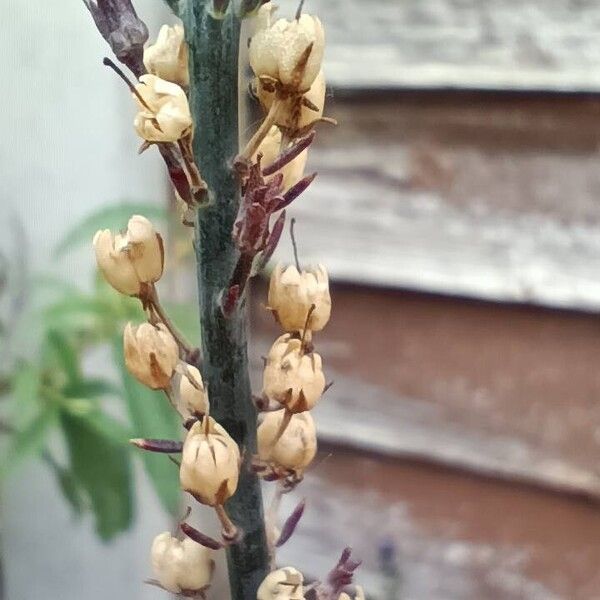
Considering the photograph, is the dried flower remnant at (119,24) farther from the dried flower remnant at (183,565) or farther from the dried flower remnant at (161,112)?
the dried flower remnant at (183,565)

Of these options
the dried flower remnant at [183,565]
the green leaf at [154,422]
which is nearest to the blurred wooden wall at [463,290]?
the green leaf at [154,422]

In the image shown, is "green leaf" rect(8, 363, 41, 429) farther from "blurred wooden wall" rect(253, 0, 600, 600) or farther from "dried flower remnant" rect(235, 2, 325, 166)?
"dried flower remnant" rect(235, 2, 325, 166)

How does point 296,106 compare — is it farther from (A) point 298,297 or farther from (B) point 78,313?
(B) point 78,313

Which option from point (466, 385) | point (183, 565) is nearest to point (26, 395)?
point (466, 385)

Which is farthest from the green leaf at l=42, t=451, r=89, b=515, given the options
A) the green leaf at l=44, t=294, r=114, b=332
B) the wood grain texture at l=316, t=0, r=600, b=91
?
the wood grain texture at l=316, t=0, r=600, b=91

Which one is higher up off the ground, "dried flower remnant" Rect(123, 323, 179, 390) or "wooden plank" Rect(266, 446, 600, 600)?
"dried flower remnant" Rect(123, 323, 179, 390)

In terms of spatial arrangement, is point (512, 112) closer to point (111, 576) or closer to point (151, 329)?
point (151, 329)
